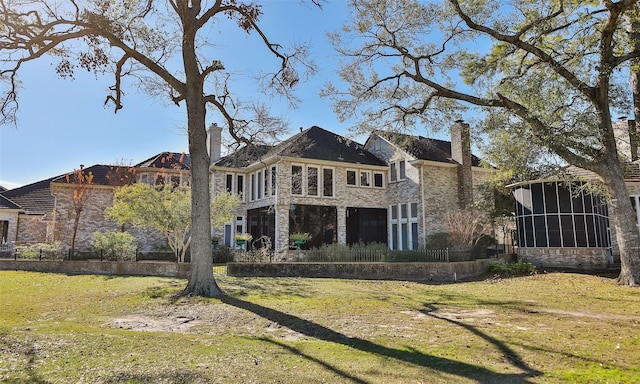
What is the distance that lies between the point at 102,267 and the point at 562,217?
2136cm

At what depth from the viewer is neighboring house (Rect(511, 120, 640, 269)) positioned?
19.8 metres

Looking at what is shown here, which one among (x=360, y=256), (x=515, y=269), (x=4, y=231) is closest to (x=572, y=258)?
(x=515, y=269)

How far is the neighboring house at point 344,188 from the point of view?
24969 millimetres

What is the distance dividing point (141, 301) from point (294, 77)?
9.02 m

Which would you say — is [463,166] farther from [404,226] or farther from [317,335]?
[317,335]

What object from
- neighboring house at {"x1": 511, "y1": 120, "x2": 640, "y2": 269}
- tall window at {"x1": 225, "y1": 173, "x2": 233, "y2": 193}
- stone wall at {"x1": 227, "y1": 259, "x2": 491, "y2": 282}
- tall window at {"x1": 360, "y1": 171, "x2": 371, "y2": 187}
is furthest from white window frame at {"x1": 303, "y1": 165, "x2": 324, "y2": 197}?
neighboring house at {"x1": 511, "y1": 120, "x2": 640, "y2": 269}

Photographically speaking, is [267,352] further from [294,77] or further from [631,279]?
[631,279]

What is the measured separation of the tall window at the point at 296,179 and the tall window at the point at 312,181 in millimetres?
549

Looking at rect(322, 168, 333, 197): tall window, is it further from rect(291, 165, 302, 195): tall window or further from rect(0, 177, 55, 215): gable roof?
rect(0, 177, 55, 215): gable roof

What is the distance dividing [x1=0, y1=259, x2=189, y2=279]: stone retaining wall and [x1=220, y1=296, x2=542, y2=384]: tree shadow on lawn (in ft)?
30.7

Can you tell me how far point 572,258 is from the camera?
783 inches

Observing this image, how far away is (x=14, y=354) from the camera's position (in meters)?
5.71

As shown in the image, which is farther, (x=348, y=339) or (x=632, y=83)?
(x=632, y=83)

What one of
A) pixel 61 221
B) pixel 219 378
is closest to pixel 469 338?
pixel 219 378
